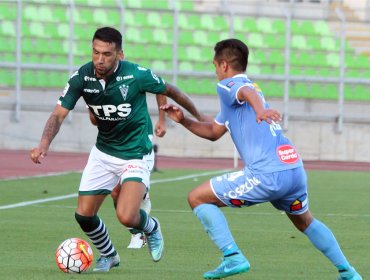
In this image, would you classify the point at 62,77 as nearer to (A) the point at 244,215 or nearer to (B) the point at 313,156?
(B) the point at 313,156

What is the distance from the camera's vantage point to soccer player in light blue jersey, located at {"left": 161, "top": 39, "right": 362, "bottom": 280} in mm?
8203

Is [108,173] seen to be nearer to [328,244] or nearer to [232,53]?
[232,53]

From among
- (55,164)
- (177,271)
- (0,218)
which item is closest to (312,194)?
(0,218)

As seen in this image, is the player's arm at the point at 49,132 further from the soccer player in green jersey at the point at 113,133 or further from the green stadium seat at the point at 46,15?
the green stadium seat at the point at 46,15

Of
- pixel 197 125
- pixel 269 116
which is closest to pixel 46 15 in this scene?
pixel 197 125

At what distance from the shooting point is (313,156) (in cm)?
3038

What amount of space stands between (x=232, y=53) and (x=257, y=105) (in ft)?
1.87

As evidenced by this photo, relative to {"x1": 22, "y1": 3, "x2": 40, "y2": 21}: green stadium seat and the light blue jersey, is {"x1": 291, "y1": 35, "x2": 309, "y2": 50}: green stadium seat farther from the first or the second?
the light blue jersey

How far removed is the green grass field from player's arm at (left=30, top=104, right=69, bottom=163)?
0.95 meters

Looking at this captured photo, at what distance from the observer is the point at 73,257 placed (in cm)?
916

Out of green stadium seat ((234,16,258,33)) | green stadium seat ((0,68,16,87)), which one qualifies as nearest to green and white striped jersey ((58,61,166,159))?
green stadium seat ((0,68,16,87))

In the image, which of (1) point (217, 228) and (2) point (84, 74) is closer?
(1) point (217, 228)

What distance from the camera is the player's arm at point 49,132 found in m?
8.99

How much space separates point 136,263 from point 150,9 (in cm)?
2227
